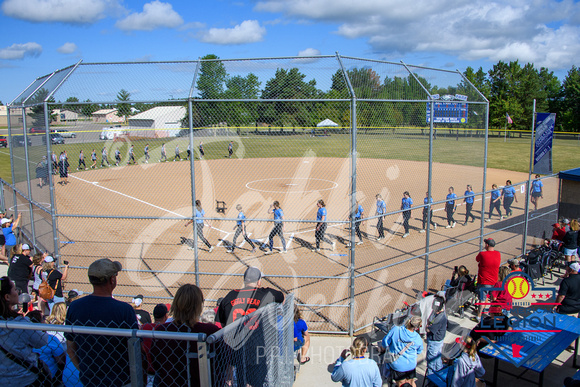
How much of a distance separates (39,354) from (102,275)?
110 cm

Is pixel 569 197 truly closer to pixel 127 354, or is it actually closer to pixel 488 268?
pixel 488 268

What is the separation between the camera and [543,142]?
37.9 feet

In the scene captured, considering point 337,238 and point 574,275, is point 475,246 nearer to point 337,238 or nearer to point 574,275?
point 337,238

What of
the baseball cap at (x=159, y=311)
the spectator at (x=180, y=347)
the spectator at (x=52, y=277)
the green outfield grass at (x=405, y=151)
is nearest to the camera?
the spectator at (x=180, y=347)

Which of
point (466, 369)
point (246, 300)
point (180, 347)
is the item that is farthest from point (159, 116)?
point (466, 369)

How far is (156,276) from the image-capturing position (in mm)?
10523

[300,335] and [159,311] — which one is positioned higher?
[159,311]

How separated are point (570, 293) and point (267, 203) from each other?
46.2 feet

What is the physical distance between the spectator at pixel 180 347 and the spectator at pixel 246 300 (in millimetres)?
950

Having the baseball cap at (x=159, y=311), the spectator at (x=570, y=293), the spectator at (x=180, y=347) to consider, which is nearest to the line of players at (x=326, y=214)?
the spectator at (x=570, y=293)

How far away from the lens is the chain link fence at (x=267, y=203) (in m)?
7.67

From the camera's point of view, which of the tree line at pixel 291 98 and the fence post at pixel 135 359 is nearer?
the fence post at pixel 135 359

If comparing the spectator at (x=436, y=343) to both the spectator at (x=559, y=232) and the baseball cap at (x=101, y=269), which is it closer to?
the baseball cap at (x=101, y=269)

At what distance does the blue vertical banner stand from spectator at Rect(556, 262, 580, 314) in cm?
543
